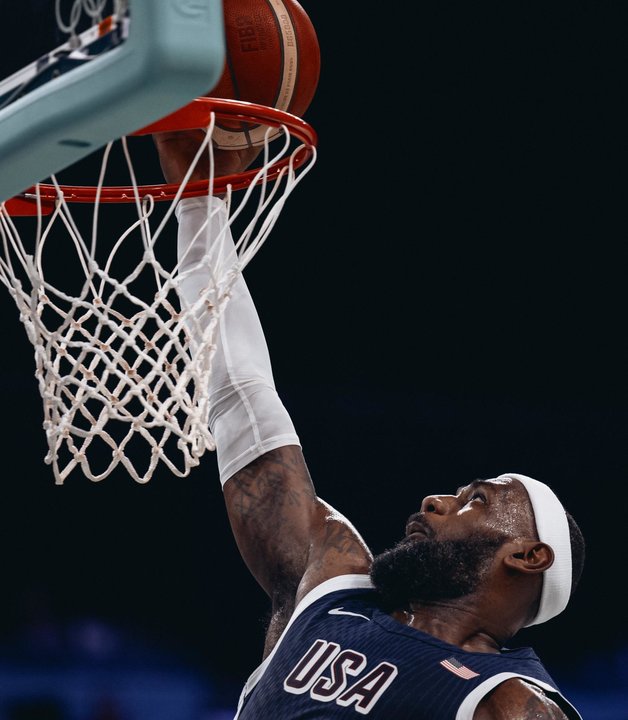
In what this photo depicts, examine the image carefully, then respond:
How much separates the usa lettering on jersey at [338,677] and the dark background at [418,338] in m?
2.93

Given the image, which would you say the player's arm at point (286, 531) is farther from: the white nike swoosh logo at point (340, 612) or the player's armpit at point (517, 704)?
the player's armpit at point (517, 704)

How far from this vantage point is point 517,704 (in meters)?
2.10

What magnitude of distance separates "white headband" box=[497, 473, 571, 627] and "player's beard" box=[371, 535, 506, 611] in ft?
0.38

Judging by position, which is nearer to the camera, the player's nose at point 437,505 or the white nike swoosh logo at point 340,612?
the white nike swoosh logo at point 340,612

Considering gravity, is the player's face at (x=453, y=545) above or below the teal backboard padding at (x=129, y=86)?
below

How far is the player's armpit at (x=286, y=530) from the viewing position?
2.57 m

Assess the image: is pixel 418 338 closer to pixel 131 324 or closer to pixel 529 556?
pixel 529 556

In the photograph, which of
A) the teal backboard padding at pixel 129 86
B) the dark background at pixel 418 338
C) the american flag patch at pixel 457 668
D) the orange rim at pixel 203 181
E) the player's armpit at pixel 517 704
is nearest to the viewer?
the teal backboard padding at pixel 129 86

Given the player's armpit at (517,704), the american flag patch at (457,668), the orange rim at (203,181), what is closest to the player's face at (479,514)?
the american flag patch at (457,668)

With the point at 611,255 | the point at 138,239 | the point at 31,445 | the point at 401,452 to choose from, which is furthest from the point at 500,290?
the point at 31,445

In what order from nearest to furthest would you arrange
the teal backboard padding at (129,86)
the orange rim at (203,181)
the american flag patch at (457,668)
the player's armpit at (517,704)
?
the teal backboard padding at (129,86) → the orange rim at (203,181) → the player's armpit at (517,704) → the american flag patch at (457,668)

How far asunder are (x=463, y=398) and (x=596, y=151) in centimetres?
158

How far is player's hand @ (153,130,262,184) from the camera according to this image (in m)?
2.34

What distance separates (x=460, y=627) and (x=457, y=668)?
25 centimetres
